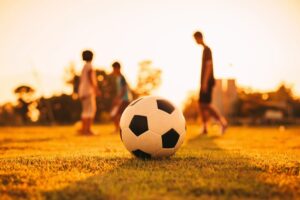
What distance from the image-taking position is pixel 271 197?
114 inches

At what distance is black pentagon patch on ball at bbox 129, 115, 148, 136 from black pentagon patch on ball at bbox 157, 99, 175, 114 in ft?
0.83

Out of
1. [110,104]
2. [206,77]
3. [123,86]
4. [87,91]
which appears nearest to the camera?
[206,77]

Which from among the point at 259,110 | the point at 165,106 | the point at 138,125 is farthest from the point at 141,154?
the point at 259,110

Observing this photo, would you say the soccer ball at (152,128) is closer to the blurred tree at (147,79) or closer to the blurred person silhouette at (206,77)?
the blurred person silhouette at (206,77)

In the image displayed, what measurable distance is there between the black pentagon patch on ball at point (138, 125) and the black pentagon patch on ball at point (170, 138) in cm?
24

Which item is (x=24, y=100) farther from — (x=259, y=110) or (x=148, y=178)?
(x=148, y=178)

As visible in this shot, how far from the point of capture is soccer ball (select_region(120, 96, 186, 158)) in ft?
15.3

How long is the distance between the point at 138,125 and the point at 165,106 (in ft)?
1.40

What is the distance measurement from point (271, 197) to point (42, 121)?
3632 centimetres

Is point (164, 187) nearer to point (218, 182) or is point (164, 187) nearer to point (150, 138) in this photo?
point (218, 182)

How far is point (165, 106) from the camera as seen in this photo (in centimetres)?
487

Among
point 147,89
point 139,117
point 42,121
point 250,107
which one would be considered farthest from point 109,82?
point 139,117

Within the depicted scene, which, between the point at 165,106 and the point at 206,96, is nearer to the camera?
the point at 165,106

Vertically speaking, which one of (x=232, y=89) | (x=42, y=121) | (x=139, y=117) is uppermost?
(x=139, y=117)
